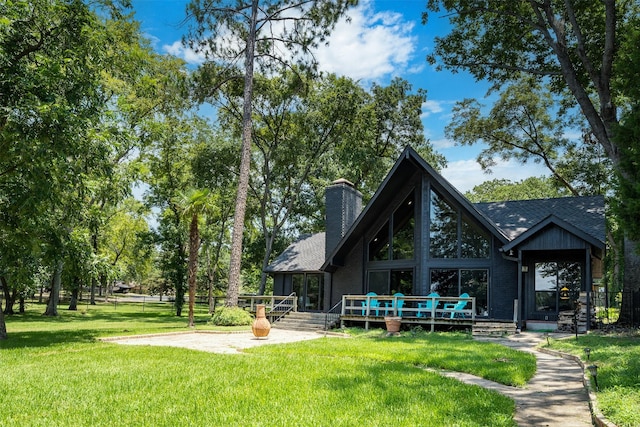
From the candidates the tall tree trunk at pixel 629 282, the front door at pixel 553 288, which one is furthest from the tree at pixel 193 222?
the tall tree trunk at pixel 629 282

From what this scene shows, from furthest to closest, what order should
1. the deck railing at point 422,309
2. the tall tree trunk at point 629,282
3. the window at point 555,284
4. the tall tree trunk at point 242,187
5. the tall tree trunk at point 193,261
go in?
the tall tree trunk at point 242,187
the tall tree trunk at point 193,261
the window at point 555,284
the deck railing at point 422,309
the tall tree trunk at point 629,282

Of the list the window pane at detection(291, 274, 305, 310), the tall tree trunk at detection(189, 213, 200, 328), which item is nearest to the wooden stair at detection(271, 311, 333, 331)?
the tall tree trunk at detection(189, 213, 200, 328)

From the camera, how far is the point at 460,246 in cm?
1792

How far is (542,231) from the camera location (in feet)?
51.3

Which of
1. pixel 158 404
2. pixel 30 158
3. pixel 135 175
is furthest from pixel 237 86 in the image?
pixel 158 404

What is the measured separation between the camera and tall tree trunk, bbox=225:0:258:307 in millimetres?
19453

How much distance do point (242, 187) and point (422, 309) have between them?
918 centimetres

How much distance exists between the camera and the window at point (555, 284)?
16625 mm

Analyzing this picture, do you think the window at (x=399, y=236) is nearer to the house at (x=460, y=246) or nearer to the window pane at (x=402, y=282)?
the house at (x=460, y=246)

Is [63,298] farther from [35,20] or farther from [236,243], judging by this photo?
[35,20]

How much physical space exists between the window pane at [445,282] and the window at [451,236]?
631 millimetres

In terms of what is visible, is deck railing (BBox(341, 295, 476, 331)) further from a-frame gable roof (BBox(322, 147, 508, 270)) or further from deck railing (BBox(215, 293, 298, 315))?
deck railing (BBox(215, 293, 298, 315))

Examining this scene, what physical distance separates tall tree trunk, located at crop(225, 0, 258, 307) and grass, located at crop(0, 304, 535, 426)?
30.3 feet

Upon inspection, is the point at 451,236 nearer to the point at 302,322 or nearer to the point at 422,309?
the point at 422,309
